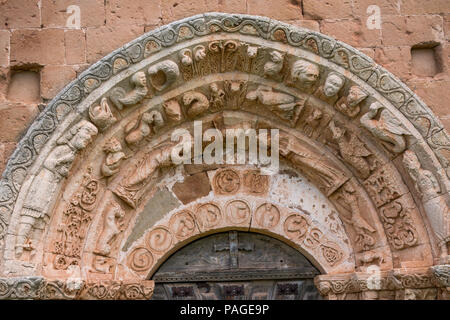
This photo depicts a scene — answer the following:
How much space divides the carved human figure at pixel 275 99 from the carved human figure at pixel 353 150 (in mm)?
386

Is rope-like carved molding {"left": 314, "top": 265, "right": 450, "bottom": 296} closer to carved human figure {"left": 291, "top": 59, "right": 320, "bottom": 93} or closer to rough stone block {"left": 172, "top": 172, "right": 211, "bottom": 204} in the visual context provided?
rough stone block {"left": 172, "top": 172, "right": 211, "bottom": 204}

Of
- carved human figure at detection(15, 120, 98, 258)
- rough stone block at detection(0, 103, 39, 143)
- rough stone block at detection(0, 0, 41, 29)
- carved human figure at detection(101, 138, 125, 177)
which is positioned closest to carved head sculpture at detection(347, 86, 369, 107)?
carved human figure at detection(101, 138, 125, 177)

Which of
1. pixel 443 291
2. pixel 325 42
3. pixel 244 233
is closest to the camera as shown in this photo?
pixel 443 291

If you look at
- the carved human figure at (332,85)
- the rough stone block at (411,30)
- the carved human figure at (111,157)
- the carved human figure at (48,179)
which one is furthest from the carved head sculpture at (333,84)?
the carved human figure at (48,179)

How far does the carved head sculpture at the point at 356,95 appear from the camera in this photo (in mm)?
5742

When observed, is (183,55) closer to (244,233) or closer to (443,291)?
(244,233)

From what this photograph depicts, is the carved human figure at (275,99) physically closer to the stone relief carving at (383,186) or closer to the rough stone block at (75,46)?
the stone relief carving at (383,186)

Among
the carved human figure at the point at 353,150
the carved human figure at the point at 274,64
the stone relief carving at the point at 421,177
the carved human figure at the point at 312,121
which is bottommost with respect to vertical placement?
the stone relief carving at the point at 421,177

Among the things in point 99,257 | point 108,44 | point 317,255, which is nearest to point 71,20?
point 108,44

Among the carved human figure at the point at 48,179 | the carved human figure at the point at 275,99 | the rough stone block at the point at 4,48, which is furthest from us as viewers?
the carved human figure at the point at 275,99

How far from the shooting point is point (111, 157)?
5.83 meters

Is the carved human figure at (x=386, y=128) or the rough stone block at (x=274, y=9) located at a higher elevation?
the rough stone block at (x=274, y=9)
